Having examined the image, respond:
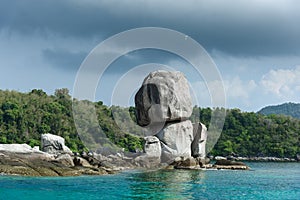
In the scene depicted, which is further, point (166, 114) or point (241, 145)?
point (241, 145)

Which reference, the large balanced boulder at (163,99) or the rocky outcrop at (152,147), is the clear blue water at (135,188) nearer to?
the rocky outcrop at (152,147)

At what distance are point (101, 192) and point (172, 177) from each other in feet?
29.4

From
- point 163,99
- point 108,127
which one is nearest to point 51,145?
point 163,99

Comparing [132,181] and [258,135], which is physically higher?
[258,135]

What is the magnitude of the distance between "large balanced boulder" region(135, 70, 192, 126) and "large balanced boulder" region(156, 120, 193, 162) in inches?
30.2

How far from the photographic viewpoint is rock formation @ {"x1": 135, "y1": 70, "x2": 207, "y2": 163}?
40.8 metres

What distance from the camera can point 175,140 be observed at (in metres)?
40.9

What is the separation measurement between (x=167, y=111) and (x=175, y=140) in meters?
2.61

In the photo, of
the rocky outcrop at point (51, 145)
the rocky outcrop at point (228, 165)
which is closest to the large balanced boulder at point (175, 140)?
the rocky outcrop at point (228, 165)

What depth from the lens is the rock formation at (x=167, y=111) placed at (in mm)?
40781

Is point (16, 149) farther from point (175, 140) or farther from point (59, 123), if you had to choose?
point (59, 123)

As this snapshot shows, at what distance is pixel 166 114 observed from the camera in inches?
1618

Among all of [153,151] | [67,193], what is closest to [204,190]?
[67,193]

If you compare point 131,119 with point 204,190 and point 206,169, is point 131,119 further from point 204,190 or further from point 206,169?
point 204,190
